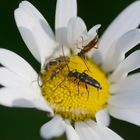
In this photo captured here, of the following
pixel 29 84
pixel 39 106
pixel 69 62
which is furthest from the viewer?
pixel 69 62

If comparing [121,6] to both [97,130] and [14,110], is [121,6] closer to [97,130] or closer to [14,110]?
[14,110]

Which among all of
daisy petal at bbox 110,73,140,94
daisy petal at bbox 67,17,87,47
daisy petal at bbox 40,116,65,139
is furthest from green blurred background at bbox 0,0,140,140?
daisy petal at bbox 40,116,65,139

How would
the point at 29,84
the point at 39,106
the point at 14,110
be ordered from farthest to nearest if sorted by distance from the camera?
the point at 14,110
the point at 29,84
the point at 39,106

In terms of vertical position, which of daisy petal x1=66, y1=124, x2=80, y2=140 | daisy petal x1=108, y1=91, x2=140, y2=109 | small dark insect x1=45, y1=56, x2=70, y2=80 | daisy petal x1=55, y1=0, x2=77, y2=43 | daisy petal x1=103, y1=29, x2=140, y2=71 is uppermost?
daisy petal x1=55, y1=0, x2=77, y2=43

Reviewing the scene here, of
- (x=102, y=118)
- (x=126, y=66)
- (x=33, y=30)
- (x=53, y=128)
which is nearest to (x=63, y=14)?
(x=33, y=30)

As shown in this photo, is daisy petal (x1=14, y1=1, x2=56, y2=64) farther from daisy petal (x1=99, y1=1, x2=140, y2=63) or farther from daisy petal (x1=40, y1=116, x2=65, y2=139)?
daisy petal (x1=40, y1=116, x2=65, y2=139)

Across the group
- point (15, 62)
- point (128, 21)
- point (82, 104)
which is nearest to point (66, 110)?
point (82, 104)
